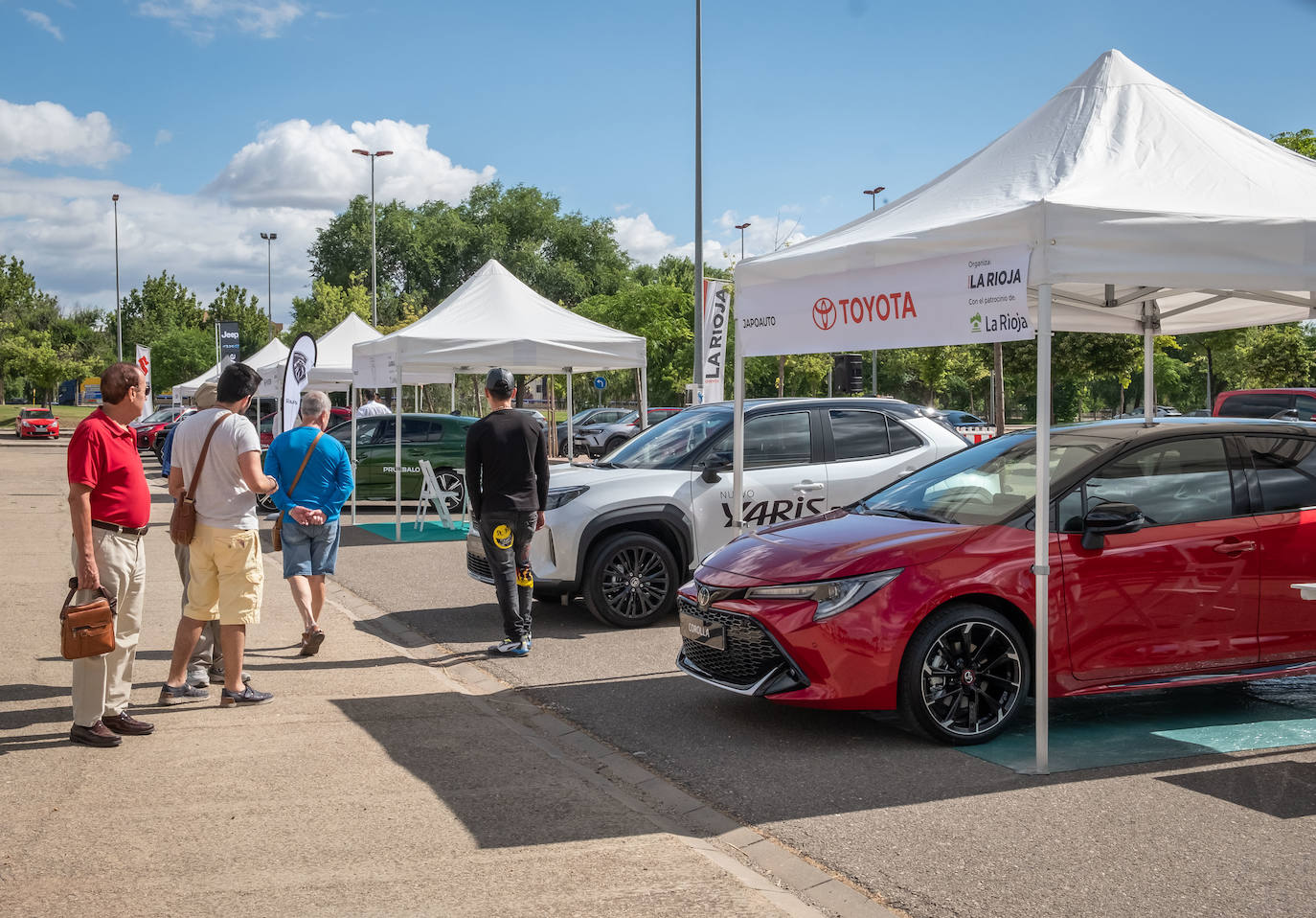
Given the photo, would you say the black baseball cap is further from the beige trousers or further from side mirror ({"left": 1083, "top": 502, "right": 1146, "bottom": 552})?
side mirror ({"left": 1083, "top": 502, "right": 1146, "bottom": 552})

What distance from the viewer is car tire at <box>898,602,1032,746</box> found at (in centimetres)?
555

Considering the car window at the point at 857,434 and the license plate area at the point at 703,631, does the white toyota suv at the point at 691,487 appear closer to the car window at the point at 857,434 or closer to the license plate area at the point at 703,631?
the car window at the point at 857,434

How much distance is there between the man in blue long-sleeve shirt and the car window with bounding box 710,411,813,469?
3037 millimetres

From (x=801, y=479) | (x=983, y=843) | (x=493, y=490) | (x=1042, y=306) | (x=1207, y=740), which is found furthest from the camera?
(x=801, y=479)

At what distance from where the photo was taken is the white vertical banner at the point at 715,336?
19.1 m

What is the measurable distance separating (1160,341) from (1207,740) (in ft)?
130

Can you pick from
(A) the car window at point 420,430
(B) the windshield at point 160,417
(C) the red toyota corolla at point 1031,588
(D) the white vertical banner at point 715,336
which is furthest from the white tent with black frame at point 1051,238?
(B) the windshield at point 160,417

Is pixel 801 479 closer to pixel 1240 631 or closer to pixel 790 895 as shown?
pixel 1240 631

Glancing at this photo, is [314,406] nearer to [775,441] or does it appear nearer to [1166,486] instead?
[775,441]

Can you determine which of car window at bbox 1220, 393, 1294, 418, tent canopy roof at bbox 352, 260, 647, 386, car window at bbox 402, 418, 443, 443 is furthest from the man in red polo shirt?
car window at bbox 1220, 393, 1294, 418

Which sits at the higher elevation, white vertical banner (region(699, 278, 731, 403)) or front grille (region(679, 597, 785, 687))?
white vertical banner (region(699, 278, 731, 403))

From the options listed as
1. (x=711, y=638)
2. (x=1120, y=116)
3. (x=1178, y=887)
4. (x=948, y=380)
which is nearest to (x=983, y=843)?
(x=1178, y=887)

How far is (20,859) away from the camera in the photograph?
13.7 ft

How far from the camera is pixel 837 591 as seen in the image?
18.5 feet
